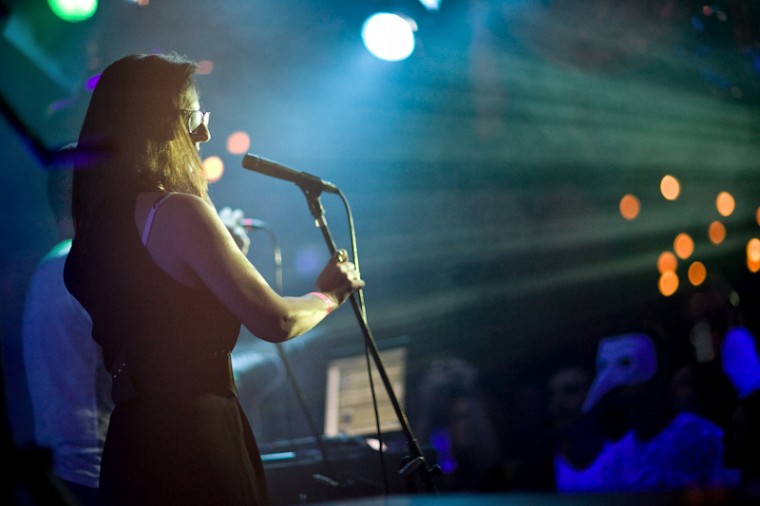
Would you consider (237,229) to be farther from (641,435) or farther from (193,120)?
(641,435)

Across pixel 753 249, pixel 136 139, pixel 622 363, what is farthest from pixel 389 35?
pixel 753 249

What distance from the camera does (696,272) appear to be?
5828 mm

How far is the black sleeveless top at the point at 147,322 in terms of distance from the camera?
139 centimetres

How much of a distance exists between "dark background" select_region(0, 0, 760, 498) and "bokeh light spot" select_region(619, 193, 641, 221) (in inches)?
2.5

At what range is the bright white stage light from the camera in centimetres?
408

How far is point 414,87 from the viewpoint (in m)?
4.75

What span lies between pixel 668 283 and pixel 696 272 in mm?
522

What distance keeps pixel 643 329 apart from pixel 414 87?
2341 mm

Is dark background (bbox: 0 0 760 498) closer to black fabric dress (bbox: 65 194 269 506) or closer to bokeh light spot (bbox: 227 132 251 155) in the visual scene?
bokeh light spot (bbox: 227 132 251 155)

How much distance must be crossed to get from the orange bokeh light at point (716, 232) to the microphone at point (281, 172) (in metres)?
4.92

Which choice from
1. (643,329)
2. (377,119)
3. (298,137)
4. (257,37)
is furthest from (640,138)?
(257,37)

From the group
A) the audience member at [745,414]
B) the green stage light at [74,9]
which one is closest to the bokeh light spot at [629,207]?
the audience member at [745,414]

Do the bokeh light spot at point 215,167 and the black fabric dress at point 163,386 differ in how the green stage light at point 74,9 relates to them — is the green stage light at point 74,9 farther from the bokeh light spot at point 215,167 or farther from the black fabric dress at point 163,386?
the black fabric dress at point 163,386

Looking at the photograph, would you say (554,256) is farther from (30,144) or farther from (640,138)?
(30,144)
